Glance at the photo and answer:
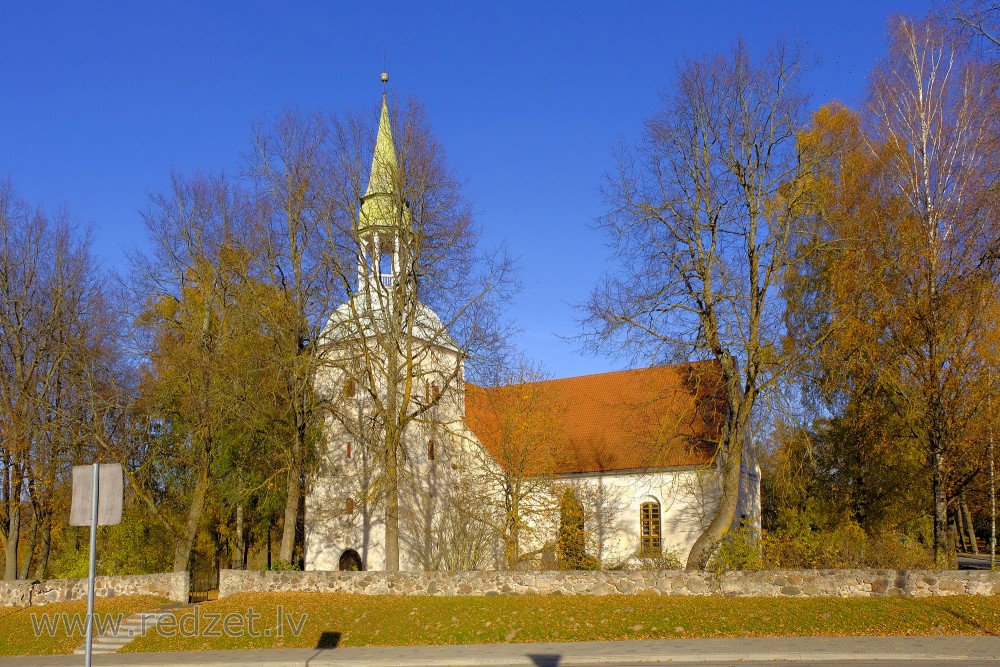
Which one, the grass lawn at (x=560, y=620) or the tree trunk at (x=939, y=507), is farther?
the tree trunk at (x=939, y=507)

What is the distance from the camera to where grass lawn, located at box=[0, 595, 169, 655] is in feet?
56.0

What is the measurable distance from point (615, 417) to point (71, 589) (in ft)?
65.1

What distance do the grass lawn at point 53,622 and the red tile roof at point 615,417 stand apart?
10557mm

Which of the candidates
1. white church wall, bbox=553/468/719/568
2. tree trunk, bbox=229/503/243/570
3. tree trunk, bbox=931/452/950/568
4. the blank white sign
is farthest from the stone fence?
tree trunk, bbox=931/452/950/568

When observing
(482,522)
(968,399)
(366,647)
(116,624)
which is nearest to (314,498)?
(482,522)

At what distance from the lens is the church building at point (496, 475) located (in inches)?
989

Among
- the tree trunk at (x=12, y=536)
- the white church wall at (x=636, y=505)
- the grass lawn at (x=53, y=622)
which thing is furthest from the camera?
the white church wall at (x=636, y=505)

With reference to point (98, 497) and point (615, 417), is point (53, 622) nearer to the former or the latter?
point (98, 497)

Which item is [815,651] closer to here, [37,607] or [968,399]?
[968,399]

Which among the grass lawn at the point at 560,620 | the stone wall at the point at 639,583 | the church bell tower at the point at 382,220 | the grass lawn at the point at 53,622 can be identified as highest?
the church bell tower at the point at 382,220

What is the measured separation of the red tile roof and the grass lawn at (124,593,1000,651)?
6949 millimetres

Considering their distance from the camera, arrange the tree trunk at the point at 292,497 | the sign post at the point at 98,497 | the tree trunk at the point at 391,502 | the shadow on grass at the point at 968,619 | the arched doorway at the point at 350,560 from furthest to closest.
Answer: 1. the arched doorway at the point at 350,560
2. the tree trunk at the point at 292,497
3. the tree trunk at the point at 391,502
4. the shadow on grass at the point at 968,619
5. the sign post at the point at 98,497

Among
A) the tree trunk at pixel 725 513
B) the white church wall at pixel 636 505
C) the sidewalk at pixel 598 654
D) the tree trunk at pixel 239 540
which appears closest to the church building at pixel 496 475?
the white church wall at pixel 636 505

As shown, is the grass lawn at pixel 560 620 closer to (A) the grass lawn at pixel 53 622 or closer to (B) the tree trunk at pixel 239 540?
(A) the grass lawn at pixel 53 622
